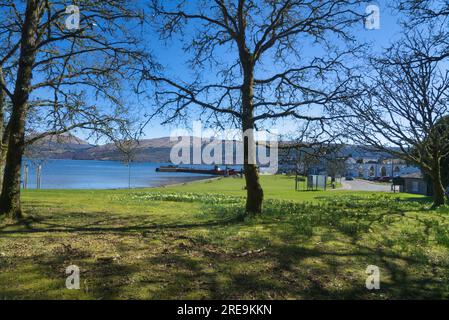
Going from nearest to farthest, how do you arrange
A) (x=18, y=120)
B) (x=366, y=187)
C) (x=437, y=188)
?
(x=18, y=120) → (x=437, y=188) → (x=366, y=187)

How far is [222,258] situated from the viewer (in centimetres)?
671

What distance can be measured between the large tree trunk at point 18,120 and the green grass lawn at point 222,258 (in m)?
0.71

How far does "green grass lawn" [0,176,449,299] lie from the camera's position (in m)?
5.01

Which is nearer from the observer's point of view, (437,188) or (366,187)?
(437,188)

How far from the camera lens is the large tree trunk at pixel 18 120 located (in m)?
10.3

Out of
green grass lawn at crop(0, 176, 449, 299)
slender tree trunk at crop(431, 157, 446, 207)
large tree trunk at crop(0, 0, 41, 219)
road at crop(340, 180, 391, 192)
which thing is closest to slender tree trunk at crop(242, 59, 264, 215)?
green grass lawn at crop(0, 176, 449, 299)

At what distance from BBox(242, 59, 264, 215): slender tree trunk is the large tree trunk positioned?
6558mm

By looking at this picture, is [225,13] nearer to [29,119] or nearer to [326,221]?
[326,221]

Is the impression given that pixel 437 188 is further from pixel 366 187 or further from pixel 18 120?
pixel 366 187

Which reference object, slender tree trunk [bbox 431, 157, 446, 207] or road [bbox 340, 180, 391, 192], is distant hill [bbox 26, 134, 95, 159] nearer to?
slender tree trunk [bbox 431, 157, 446, 207]

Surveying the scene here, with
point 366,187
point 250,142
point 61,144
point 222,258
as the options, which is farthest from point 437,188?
point 366,187

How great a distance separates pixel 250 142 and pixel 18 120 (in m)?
7.01
